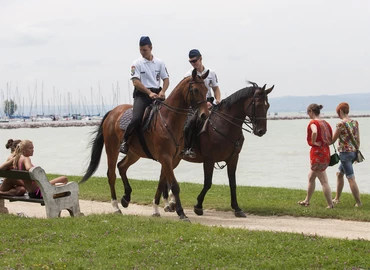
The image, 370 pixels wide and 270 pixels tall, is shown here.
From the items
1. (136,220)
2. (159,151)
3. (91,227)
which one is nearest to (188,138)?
(159,151)

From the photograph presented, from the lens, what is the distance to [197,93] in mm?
10320

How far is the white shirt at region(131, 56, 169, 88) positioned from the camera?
37.1ft

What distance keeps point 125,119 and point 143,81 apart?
0.88m

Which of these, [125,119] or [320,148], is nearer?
[125,119]

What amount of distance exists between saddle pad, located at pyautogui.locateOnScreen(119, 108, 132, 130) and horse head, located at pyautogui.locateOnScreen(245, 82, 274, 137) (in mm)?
2469

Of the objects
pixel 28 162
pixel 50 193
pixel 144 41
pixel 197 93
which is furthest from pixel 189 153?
pixel 28 162

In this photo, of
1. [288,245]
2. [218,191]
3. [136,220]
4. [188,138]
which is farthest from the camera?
[218,191]

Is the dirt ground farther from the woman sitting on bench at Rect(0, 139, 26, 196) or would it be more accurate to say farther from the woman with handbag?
the woman with handbag

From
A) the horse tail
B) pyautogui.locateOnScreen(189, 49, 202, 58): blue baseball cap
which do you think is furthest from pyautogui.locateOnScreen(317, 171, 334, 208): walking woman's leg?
the horse tail

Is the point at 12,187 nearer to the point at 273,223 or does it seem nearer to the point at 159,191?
the point at 159,191

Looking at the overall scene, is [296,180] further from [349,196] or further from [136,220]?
[136,220]

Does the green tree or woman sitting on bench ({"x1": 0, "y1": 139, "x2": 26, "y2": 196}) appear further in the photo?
the green tree

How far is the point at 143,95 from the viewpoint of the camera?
11.3m

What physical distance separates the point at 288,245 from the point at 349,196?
6.90 meters
